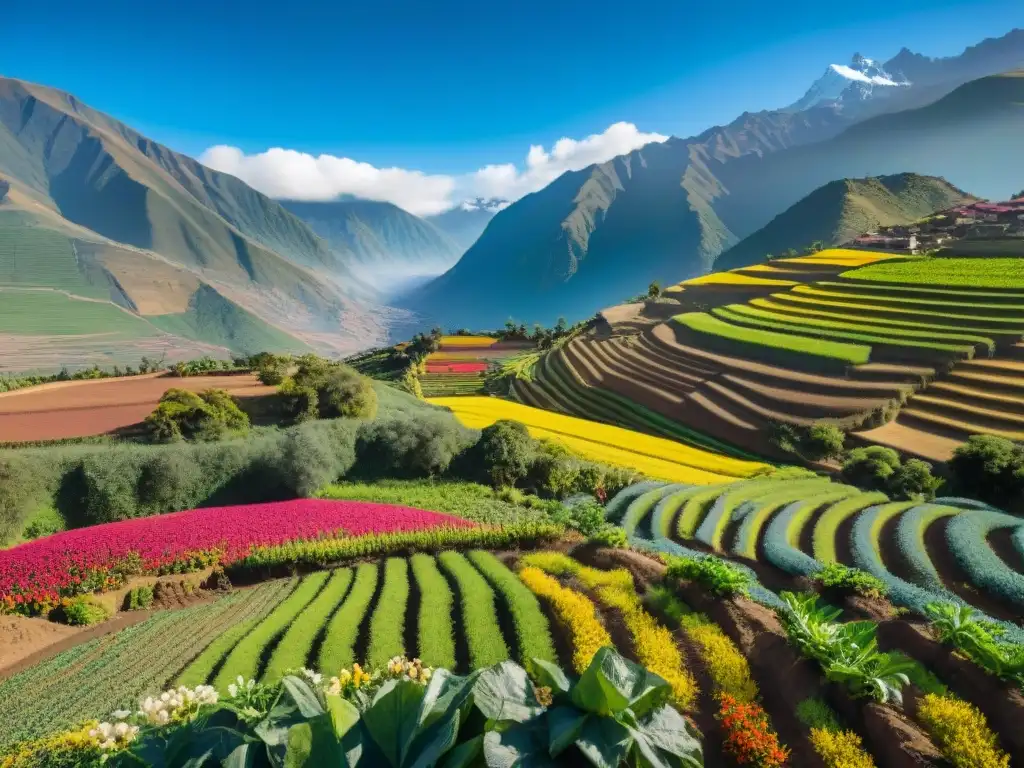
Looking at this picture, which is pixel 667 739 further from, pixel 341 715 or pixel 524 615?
pixel 524 615

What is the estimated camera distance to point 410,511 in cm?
2303

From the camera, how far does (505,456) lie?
29094mm

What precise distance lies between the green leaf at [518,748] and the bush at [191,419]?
30330mm

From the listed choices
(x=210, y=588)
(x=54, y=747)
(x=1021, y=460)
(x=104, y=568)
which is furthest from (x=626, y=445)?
(x=54, y=747)

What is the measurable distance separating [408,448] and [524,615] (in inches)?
760

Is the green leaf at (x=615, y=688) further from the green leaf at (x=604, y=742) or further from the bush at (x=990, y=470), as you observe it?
the bush at (x=990, y=470)

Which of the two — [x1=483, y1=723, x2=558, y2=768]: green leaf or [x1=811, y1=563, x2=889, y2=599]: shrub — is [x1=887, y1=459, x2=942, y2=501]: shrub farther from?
[x1=483, y1=723, x2=558, y2=768]: green leaf

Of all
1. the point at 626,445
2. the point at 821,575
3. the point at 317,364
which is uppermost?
the point at 317,364

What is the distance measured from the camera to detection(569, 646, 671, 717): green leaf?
13.9ft

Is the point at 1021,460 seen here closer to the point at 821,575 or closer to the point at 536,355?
the point at 821,575

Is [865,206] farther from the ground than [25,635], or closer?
farther from the ground

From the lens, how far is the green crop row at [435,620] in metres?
10.2

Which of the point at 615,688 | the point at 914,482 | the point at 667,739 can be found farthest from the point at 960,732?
the point at 914,482

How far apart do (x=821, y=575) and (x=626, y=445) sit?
2885 centimetres
